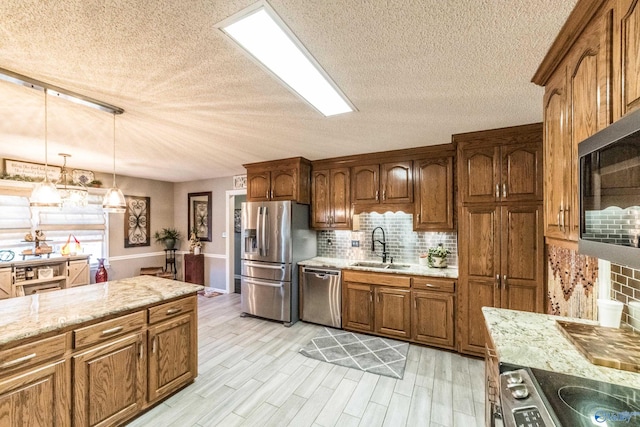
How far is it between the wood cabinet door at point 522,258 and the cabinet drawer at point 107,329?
3310 mm

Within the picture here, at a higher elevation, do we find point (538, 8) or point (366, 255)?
point (538, 8)

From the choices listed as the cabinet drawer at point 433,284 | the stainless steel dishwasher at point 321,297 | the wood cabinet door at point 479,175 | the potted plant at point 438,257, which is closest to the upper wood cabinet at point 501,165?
the wood cabinet door at point 479,175

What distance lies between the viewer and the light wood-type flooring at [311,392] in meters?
1.98

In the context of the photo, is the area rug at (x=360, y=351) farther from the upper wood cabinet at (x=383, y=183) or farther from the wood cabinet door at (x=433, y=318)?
the upper wood cabinet at (x=383, y=183)

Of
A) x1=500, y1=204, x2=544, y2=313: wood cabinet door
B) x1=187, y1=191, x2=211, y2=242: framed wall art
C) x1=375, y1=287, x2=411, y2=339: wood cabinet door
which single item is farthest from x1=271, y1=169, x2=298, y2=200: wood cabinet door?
x1=500, y1=204, x2=544, y2=313: wood cabinet door

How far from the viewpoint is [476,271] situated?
2.80m

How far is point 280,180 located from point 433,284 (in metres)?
2.52

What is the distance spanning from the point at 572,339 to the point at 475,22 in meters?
1.61

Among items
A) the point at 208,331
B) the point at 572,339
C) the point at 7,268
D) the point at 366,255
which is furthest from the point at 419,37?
the point at 7,268

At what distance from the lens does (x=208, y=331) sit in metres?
3.56

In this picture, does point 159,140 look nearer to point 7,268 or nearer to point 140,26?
point 140,26

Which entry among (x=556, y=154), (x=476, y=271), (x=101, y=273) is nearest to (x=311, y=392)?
(x=476, y=271)

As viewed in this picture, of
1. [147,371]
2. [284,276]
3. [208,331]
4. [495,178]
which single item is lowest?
[208,331]

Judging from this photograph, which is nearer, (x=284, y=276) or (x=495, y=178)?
(x=495, y=178)
